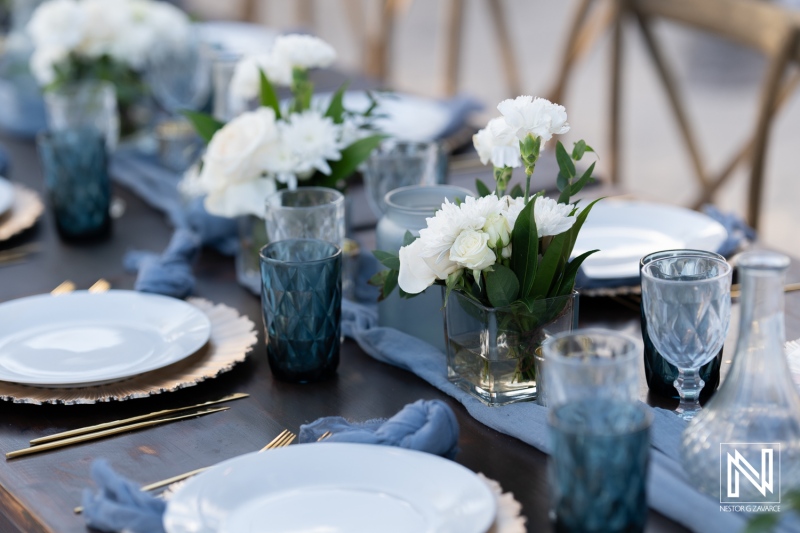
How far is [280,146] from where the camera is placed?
122 centimetres

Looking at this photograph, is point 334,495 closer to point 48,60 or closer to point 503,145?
point 503,145

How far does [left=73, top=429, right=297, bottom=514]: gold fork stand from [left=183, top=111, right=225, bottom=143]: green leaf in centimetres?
56

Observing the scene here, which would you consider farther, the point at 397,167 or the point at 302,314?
the point at 397,167

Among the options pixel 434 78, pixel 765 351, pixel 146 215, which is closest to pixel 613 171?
pixel 146 215

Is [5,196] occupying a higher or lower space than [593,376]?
lower

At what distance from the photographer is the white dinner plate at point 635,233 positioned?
4.07 ft

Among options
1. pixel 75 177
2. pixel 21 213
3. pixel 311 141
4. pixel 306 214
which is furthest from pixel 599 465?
A: pixel 21 213

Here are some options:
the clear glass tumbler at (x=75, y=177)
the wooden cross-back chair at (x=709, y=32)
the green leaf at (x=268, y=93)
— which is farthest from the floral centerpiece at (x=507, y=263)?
the wooden cross-back chair at (x=709, y=32)

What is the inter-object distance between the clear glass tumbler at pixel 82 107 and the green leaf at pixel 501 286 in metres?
0.95

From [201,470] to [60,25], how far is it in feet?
3.81

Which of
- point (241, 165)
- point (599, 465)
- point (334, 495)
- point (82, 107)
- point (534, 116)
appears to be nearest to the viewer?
point (599, 465)

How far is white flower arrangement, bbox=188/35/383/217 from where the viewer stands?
47.5 inches

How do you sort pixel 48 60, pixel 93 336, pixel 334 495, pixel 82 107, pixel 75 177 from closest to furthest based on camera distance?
pixel 334 495
pixel 93 336
pixel 75 177
pixel 82 107
pixel 48 60

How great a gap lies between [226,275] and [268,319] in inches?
12.9
